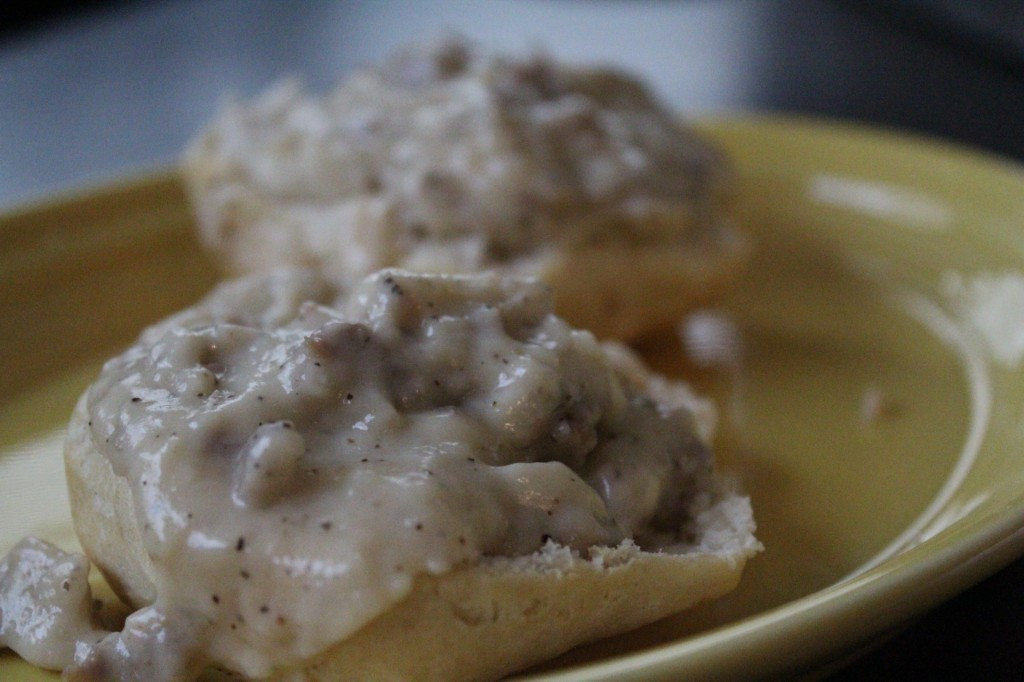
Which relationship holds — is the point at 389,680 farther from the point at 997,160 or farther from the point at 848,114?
the point at 848,114

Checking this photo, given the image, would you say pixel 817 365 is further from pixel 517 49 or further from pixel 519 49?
pixel 517 49

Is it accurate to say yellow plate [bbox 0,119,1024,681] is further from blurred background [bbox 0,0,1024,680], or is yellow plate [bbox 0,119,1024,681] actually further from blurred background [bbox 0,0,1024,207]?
blurred background [bbox 0,0,1024,207]

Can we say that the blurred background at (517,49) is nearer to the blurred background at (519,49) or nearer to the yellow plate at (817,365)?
the blurred background at (519,49)

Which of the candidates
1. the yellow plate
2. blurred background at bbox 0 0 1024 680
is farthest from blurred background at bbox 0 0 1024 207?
the yellow plate

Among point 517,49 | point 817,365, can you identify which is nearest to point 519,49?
point 517,49

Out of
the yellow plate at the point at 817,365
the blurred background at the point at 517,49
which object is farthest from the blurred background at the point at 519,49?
the yellow plate at the point at 817,365

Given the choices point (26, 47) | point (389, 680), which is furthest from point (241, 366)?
point (26, 47)

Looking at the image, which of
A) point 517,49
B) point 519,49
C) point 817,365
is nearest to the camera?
point 817,365
